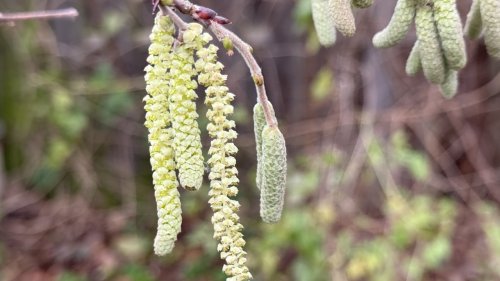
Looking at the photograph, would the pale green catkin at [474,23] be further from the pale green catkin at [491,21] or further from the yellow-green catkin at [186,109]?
the yellow-green catkin at [186,109]

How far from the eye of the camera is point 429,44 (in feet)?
3.00

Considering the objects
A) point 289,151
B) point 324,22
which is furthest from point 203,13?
point 289,151

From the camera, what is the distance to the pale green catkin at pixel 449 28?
0.88 metres

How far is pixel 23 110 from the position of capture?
3279 mm

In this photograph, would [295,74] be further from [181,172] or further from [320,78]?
[181,172]

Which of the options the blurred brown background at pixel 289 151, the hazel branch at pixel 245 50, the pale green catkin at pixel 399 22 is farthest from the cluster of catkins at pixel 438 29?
the blurred brown background at pixel 289 151

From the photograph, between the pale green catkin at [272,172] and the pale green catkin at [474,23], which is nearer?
the pale green catkin at [272,172]

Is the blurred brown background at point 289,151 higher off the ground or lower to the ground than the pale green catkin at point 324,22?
lower

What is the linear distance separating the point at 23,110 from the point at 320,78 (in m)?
1.50

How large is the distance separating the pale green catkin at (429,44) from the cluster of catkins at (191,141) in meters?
0.27

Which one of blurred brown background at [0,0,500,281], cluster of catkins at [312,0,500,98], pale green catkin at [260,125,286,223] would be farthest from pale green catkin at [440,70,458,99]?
blurred brown background at [0,0,500,281]

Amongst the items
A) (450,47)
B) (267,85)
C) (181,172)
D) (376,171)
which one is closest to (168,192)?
(181,172)

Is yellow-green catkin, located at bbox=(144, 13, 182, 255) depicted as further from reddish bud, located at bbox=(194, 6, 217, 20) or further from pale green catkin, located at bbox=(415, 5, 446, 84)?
pale green catkin, located at bbox=(415, 5, 446, 84)

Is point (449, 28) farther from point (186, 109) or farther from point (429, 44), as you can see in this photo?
point (186, 109)
